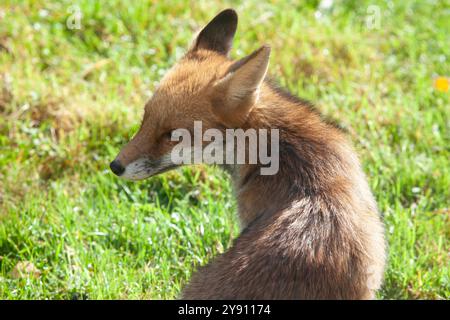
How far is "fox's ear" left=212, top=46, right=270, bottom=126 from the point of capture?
428 cm

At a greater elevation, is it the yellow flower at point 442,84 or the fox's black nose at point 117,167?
the yellow flower at point 442,84

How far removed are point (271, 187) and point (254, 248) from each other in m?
0.50

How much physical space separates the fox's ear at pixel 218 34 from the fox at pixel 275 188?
0.12 meters

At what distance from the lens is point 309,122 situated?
464 cm

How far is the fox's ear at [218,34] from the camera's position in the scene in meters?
5.24

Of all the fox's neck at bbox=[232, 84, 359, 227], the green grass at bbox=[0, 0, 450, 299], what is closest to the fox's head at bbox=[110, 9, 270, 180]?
the fox's neck at bbox=[232, 84, 359, 227]

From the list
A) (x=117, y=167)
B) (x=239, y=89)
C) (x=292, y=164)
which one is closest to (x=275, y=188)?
(x=292, y=164)

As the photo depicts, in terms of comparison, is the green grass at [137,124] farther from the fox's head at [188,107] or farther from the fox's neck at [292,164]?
the fox's neck at [292,164]

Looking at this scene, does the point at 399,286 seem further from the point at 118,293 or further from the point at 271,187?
the point at 118,293

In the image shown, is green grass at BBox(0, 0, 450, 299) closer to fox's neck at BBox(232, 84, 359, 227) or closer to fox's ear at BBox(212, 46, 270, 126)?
fox's neck at BBox(232, 84, 359, 227)

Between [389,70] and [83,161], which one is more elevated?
[389,70]

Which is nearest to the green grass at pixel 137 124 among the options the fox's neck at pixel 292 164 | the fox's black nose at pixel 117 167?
the fox's black nose at pixel 117 167

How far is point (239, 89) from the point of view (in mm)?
4418

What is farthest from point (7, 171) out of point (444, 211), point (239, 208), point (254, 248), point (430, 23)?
point (430, 23)
